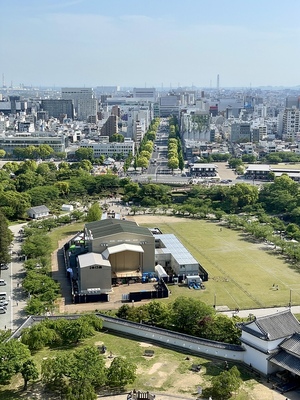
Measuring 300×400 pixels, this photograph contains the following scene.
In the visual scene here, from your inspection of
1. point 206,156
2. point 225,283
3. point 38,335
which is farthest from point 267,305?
point 206,156

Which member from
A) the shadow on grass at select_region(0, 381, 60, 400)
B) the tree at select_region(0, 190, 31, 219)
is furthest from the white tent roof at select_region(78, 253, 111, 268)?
the tree at select_region(0, 190, 31, 219)

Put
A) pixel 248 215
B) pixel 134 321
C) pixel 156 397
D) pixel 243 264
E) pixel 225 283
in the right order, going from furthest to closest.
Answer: pixel 248 215, pixel 243 264, pixel 225 283, pixel 134 321, pixel 156 397

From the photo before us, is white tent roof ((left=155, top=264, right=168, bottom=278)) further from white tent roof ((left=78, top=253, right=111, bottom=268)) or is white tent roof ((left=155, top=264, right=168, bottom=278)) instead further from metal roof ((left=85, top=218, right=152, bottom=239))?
white tent roof ((left=78, top=253, right=111, bottom=268))

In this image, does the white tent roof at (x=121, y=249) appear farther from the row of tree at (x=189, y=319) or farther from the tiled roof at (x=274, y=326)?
the tiled roof at (x=274, y=326)

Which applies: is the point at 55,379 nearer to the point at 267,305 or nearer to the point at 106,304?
the point at 106,304

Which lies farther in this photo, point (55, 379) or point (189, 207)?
point (189, 207)

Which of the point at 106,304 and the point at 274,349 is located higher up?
the point at 274,349

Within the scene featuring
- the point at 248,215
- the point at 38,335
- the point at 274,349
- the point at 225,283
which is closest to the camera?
the point at 274,349
